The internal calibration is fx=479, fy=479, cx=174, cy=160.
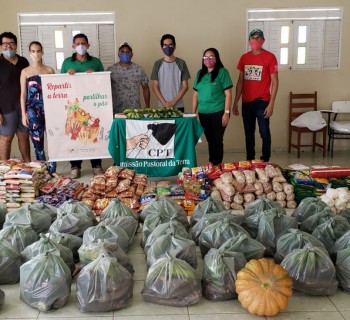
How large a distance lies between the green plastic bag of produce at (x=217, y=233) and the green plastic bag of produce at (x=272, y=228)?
0.68 ft

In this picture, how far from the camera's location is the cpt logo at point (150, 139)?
5402 mm

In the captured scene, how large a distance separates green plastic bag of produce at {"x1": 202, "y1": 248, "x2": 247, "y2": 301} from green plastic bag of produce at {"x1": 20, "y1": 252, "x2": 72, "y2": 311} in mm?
831

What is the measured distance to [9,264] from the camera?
308 centimetres

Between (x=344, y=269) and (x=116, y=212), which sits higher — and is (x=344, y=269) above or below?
below

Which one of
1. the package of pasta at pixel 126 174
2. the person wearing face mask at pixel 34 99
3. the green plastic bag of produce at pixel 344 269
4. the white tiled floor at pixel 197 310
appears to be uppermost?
the person wearing face mask at pixel 34 99

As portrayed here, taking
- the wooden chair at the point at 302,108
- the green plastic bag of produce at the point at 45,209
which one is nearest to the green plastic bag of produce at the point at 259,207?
the green plastic bag of produce at the point at 45,209

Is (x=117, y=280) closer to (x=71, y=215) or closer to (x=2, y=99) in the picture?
(x=71, y=215)

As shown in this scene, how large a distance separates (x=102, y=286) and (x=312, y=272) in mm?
1247

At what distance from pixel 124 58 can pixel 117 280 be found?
11.9 ft

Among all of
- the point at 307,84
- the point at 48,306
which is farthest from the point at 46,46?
the point at 48,306

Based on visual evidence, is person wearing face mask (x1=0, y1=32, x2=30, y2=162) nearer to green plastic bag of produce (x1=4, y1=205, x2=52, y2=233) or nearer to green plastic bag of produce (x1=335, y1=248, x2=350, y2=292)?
green plastic bag of produce (x1=4, y1=205, x2=52, y2=233)

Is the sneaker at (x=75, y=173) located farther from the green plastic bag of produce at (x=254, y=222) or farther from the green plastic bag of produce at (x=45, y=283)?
the green plastic bag of produce at (x=45, y=283)

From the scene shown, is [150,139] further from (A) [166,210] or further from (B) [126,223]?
(B) [126,223]

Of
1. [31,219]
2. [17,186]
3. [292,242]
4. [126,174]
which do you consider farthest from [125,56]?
[292,242]
